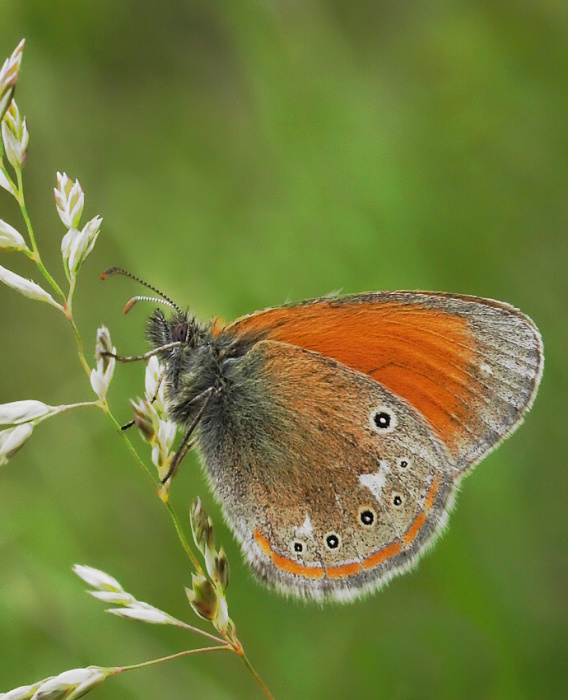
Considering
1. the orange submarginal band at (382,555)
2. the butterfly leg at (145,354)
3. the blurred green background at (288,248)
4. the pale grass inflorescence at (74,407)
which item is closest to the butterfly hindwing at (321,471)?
the orange submarginal band at (382,555)

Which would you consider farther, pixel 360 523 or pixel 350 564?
pixel 360 523

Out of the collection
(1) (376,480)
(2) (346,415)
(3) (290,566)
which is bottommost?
(3) (290,566)

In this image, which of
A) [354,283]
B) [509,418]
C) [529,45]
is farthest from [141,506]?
[529,45]

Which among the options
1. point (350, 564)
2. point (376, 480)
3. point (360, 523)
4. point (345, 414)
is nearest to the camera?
point (350, 564)

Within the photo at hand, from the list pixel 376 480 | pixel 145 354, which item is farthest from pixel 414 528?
pixel 145 354

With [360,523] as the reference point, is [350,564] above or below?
below

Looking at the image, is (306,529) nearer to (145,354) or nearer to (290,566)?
(290,566)

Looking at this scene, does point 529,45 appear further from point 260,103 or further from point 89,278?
point 89,278
